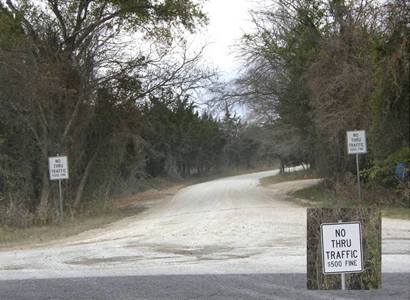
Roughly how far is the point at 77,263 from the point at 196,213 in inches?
443

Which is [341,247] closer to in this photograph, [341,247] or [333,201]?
[341,247]

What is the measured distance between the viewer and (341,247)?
6262mm

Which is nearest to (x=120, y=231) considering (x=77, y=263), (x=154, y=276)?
(x=77, y=263)

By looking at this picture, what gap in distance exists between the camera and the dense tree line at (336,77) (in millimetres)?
21516

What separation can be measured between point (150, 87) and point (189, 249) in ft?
47.9

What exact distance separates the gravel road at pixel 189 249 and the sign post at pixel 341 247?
3522 mm

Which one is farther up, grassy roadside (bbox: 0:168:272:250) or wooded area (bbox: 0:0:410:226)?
wooded area (bbox: 0:0:410:226)

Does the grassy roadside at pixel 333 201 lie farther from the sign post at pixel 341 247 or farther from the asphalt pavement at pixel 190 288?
the sign post at pixel 341 247

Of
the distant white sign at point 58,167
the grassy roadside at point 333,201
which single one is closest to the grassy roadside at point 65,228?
the distant white sign at point 58,167

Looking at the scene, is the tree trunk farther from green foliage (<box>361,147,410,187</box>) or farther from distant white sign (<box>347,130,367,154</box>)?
green foliage (<box>361,147,410,187</box>)

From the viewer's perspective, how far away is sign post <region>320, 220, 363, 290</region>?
624 cm

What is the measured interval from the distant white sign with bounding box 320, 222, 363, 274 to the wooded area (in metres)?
15.2

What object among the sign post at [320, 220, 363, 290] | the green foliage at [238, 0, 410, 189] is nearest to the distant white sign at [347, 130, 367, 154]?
the green foliage at [238, 0, 410, 189]

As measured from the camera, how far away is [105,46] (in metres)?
26.3
